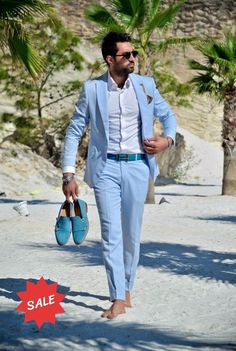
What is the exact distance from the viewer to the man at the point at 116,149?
5383 millimetres

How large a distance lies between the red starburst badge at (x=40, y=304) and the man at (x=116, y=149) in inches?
12.3

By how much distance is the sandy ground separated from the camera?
191 inches

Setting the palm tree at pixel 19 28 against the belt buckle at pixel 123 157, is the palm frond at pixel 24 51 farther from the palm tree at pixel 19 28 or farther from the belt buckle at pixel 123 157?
the belt buckle at pixel 123 157

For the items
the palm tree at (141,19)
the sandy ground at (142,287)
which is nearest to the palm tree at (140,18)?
the palm tree at (141,19)

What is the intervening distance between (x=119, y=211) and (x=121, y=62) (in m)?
0.89

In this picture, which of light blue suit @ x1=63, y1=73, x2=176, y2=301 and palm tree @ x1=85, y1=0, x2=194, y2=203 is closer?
light blue suit @ x1=63, y1=73, x2=176, y2=301

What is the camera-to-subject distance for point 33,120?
2344 centimetres

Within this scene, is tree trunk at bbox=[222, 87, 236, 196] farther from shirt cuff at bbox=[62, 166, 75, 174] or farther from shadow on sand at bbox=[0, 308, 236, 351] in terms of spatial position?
shadow on sand at bbox=[0, 308, 236, 351]

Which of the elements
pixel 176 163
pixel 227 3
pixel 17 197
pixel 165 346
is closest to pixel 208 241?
pixel 165 346

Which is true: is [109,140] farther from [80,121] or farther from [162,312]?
[162,312]

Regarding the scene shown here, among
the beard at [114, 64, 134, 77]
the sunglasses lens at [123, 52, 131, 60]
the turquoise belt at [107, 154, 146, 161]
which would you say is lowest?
the turquoise belt at [107, 154, 146, 161]

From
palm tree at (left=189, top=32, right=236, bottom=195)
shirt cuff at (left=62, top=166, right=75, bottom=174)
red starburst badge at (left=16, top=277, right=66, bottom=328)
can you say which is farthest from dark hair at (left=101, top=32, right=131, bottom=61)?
palm tree at (left=189, top=32, right=236, bottom=195)

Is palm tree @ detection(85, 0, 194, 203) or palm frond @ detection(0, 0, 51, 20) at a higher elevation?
palm frond @ detection(0, 0, 51, 20)

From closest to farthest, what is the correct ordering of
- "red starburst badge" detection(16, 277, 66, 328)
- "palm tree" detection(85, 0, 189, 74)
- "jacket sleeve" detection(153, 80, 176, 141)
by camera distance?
"red starburst badge" detection(16, 277, 66, 328) < "jacket sleeve" detection(153, 80, 176, 141) < "palm tree" detection(85, 0, 189, 74)
